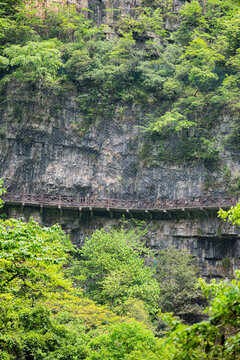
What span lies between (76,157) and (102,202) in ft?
12.2

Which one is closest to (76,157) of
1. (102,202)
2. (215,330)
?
(102,202)

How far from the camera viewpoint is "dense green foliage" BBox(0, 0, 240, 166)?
3067cm

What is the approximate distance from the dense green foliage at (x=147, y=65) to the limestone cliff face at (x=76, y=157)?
0.73 meters

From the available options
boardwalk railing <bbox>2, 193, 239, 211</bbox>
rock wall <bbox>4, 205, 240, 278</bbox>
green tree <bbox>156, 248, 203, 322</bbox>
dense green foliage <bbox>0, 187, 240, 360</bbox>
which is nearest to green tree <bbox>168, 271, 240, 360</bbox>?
dense green foliage <bbox>0, 187, 240, 360</bbox>

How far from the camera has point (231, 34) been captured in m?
32.2

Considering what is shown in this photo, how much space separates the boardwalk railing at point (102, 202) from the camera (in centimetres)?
2783

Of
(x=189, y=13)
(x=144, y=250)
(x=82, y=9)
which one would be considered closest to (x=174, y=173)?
(x=144, y=250)

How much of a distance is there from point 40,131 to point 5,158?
280 cm

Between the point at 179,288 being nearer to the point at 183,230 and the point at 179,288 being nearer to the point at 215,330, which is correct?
the point at 183,230

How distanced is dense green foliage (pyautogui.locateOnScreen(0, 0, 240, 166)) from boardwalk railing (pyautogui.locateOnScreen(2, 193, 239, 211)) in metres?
3.09

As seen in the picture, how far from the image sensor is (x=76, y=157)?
31109 millimetres

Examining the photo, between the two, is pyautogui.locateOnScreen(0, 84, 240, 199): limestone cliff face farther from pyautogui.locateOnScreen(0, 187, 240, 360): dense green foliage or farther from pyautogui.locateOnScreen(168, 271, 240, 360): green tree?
pyautogui.locateOnScreen(168, 271, 240, 360): green tree

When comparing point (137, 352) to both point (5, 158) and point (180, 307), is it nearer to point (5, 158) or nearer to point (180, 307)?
point (180, 307)

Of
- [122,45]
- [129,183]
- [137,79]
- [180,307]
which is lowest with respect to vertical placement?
[180,307]
